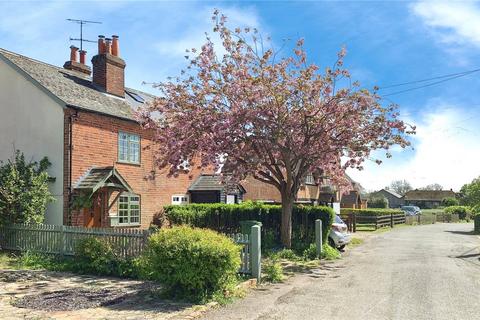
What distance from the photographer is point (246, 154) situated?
15.9m

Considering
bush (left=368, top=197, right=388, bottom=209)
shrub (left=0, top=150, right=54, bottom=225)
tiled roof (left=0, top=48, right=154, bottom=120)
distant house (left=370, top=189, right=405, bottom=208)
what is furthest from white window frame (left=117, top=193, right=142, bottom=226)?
distant house (left=370, top=189, right=405, bottom=208)

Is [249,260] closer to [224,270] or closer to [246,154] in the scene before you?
[224,270]

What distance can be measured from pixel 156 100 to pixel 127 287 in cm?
730

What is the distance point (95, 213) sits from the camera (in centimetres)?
1900

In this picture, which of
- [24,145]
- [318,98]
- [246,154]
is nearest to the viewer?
[318,98]

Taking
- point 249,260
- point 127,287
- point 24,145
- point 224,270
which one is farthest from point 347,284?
point 24,145

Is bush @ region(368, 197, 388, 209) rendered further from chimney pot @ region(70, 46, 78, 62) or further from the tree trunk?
the tree trunk

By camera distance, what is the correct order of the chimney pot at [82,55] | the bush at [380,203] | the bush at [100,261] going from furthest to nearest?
1. the bush at [380,203]
2. the chimney pot at [82,55]
3. the bush at [100,261]

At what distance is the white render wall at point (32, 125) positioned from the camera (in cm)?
1798

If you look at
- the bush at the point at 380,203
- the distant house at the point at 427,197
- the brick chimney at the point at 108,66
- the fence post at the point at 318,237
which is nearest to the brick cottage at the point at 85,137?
the brick chimney at the point at 108,66

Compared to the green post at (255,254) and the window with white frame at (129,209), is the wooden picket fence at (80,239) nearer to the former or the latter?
the green post at (255,254)

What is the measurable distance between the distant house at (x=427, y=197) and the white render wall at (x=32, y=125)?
11065 cm

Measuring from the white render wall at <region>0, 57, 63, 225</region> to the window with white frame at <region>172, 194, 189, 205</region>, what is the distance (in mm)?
7148

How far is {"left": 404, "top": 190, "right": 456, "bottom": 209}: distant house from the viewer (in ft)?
387
